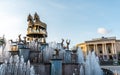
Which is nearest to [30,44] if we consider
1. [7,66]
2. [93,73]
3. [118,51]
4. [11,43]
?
[11,43]

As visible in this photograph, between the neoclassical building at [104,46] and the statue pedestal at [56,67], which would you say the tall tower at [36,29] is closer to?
the statue pedestal at [56,67]

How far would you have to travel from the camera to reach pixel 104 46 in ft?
250

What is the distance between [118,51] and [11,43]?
→ 57.7 metres

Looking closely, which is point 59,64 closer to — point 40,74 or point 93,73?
point 40,74

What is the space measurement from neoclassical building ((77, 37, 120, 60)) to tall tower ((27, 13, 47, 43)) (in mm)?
48241

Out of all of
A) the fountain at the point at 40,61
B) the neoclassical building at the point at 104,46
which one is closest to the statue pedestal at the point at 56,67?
the fountain at the point at 40,61

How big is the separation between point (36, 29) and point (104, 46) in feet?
176

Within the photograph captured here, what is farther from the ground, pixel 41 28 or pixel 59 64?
pixel 41 28

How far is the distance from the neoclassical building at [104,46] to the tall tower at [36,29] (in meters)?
48.2

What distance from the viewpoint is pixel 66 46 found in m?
24.6

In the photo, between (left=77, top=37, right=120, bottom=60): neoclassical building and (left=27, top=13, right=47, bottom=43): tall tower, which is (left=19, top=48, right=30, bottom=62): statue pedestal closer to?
(left=27, top=13, right=47, bottom=43): tall tower

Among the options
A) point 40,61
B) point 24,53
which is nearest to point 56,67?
point 40,61

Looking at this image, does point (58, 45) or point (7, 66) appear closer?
point (7, 66)

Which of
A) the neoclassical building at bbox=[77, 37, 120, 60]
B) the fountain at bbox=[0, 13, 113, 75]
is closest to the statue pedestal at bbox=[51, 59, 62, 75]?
the fountain at bbox=[0, 13, 113, 75]
